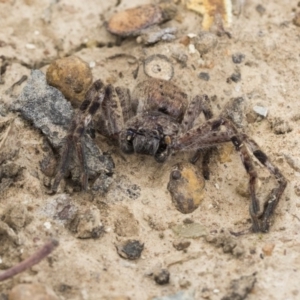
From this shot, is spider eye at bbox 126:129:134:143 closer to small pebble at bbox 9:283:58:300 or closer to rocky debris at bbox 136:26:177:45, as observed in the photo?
rocky debris at bbox 136:26:177:45

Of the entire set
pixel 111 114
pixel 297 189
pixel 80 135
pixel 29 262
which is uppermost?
pixel 29 262

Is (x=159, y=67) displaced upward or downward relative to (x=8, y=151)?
downward

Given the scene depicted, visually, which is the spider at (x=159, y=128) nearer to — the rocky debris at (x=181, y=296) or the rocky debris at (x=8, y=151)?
the rocky debris at (x=8, y=151)

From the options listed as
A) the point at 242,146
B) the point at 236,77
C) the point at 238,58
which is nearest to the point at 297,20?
the point at 238,58

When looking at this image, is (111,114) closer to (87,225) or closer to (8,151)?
(8,151)

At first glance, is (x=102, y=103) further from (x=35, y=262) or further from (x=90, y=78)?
(x=35, y=262)

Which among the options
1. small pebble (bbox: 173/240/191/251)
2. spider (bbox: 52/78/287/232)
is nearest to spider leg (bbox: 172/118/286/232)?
spider (bbox: 52/78/287/232)
